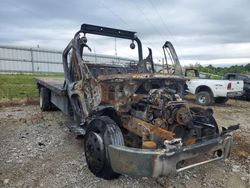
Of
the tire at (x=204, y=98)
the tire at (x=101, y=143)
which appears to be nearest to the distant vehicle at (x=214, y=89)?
the tire at (x=204, y=98)

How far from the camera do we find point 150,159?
3.10 m

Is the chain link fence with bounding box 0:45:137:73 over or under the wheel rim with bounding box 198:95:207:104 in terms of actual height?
over

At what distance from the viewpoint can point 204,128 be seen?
424 centimetres

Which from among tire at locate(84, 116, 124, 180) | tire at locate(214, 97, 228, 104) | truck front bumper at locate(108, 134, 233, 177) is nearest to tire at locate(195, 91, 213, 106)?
tire at locate(214, 97, 228, 104)

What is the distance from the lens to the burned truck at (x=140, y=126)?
10.5 ft

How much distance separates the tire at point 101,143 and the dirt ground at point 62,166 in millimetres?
170

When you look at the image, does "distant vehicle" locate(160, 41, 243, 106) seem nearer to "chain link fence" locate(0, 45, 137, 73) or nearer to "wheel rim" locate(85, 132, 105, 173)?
"wheel rim" locate(85, 132, 105, 173)

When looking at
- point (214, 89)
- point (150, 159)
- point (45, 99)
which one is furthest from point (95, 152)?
point (214, 89)

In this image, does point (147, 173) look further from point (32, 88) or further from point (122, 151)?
point (32, 88)

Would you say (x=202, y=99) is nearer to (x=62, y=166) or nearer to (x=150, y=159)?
(x=62, y=166)

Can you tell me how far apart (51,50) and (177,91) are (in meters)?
24.8

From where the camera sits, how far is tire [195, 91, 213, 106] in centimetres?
1148

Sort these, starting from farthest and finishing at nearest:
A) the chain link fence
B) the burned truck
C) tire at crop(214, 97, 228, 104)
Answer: the chain link fence, tire at crop(214, 97, 228, 104), the burned truck

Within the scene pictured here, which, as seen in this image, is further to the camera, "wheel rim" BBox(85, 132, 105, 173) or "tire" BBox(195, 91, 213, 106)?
"tire" BBox(195, 91, 213, 106)
